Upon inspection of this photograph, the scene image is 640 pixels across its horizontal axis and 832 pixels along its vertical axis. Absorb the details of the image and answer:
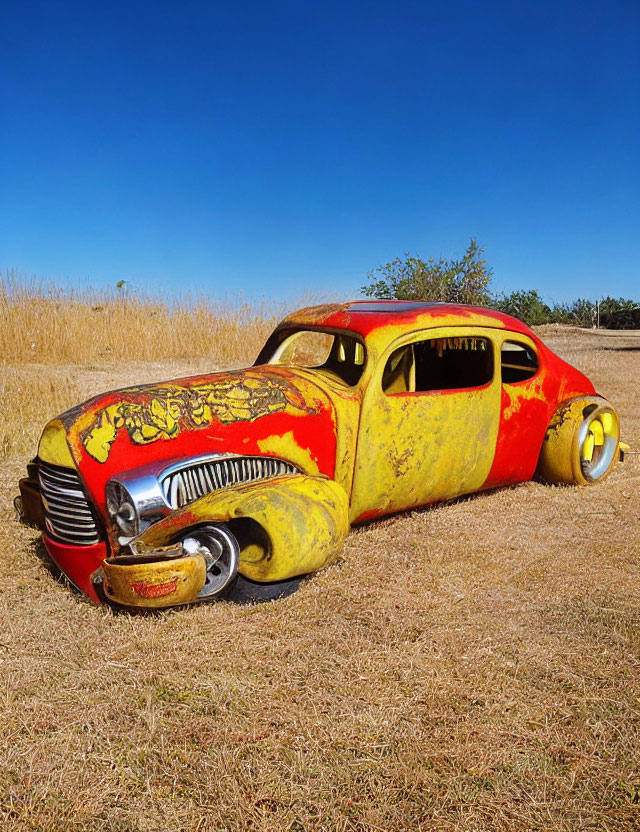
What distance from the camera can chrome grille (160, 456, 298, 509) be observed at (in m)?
3.21

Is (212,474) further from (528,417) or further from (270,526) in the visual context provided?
(528,417)

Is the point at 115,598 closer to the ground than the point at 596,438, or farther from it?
closer to the ground

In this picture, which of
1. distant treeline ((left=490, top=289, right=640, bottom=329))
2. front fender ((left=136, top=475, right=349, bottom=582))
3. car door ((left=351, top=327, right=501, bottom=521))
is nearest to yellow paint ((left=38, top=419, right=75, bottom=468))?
front fender ((left=136, top=475, right=349, bottom=582))

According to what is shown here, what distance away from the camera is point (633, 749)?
227 cm

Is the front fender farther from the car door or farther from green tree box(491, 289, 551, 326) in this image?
green tree box(491, 289, 551, 326)

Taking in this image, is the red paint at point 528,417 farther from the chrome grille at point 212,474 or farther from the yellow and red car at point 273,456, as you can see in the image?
the chrome grille at point 212,474

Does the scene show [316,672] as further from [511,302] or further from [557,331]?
[511,302]

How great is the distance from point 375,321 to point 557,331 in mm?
19748

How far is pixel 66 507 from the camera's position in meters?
3.29

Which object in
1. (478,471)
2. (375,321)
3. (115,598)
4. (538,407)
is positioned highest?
(375,321)

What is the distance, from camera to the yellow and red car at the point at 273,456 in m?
3.04

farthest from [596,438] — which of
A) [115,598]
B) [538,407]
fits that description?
[115,598]

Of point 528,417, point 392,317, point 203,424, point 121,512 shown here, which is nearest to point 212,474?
point 203,424

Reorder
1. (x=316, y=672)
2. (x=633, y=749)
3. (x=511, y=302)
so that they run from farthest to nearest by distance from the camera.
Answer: (x=511, y=302) → (x=316, y=672) → (x=633, y=749)
